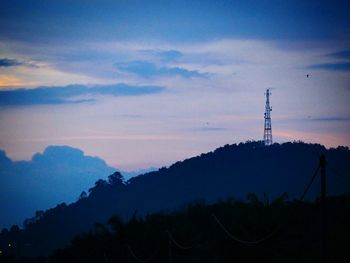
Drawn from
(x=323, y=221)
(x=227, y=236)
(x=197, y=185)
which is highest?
(x=323, y=221)

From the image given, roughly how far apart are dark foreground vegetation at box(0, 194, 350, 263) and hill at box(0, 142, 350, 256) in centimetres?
2875

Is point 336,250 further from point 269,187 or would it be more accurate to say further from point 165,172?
point 165,172

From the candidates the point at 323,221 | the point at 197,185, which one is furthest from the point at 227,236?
the point at 197,185

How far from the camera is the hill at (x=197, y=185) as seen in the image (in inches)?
2584

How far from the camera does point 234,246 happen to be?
1714 centimetres

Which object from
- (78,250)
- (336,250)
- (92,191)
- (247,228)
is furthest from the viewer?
(92,191)

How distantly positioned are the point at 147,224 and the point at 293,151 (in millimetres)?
50726

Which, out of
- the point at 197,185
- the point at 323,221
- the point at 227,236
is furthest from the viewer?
the point at 197,185

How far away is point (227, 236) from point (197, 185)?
5627cm

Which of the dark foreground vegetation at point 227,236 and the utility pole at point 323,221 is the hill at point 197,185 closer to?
the dark foreground vegetation at point 227,236

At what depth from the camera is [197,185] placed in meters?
74.4

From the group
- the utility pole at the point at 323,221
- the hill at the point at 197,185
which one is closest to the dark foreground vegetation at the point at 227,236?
the utility pole at the point at 323,221

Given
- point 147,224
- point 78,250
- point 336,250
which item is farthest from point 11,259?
point 336,250

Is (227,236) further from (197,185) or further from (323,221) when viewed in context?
(197,185)
